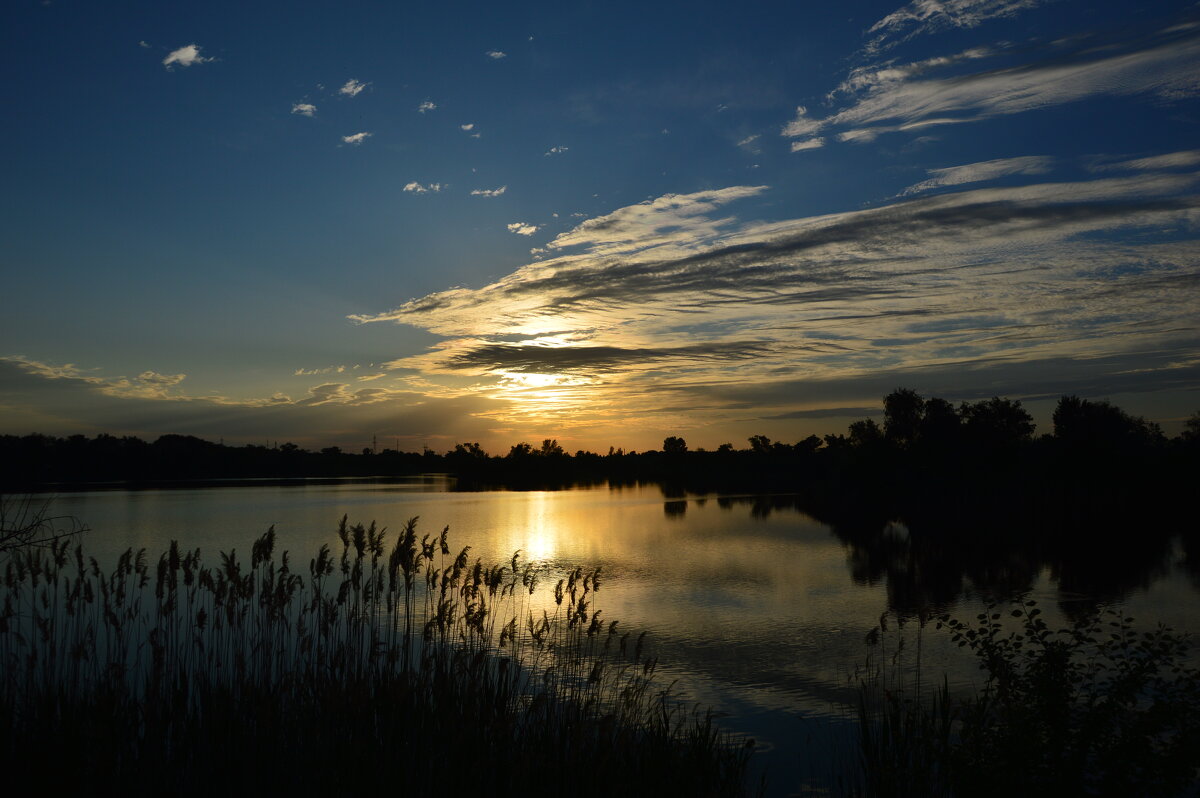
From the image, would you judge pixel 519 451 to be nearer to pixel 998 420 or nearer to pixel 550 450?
pixel 550 450

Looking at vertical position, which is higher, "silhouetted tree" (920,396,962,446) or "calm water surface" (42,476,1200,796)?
"silhouetted tree" (920,396,962,446)

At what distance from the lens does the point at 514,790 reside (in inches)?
274

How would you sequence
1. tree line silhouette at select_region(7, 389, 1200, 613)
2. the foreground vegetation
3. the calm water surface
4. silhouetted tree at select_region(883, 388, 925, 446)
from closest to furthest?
the foreground vegetation
the calm water surface
tree line silhouette at select_region(7, 389, 1200, 613)
silhouetted tree at select_region(883, 388, 925, 446)

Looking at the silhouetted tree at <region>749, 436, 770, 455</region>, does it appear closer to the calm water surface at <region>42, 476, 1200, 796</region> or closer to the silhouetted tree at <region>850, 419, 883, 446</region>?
the silhouetted tree at <region>850, 419, 883, 446</region>

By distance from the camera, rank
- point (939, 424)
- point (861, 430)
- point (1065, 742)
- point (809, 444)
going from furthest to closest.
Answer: point (809, 444), point (861, 430), point (939, 424), point (1065, 742)

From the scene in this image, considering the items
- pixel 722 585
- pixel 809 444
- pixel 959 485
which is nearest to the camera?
pixel 722 585

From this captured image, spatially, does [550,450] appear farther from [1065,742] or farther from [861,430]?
[1065,742]

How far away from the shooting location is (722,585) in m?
25.4

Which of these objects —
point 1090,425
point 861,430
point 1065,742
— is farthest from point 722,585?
point 861,430

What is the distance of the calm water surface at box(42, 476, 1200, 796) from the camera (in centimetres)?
1281

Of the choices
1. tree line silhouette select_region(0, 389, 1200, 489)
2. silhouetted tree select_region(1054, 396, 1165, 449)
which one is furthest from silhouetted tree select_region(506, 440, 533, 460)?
silhouetted tree select_region(1054, 396, 1165, 449)

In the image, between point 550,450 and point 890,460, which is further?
point 550,450

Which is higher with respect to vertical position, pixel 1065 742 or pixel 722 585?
pixel 1065 742

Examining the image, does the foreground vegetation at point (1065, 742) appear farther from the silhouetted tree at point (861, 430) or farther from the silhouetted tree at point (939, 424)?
the silhouetted tree at point (861, 430)
